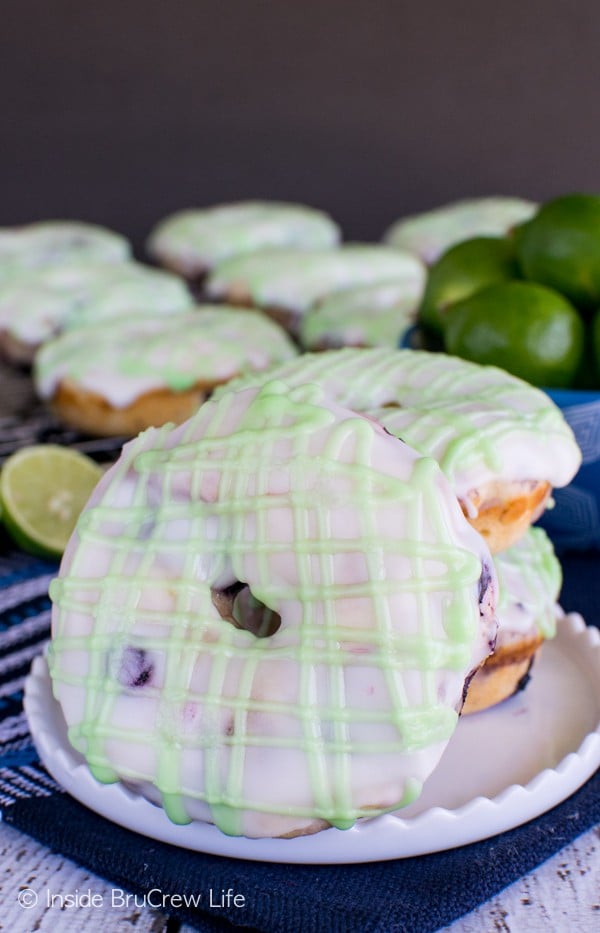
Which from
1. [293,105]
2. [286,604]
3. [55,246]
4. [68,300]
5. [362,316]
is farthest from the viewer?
[293,105]

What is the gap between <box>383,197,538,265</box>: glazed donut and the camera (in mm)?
3018

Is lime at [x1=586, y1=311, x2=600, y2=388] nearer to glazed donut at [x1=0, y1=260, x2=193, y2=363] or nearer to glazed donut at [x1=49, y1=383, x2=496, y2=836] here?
glazed donut at [x1=49, y1=383, x2=496, y2=836]

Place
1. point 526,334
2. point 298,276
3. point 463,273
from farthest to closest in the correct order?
point 298,276, point 463,273, point 526,334

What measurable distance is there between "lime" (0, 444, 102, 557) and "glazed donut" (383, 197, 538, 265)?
1769 millimetres

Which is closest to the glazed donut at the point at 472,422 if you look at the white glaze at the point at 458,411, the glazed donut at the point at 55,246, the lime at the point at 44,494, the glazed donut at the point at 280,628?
the white glaze at the point at 458,411

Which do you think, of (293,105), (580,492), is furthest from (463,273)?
(293,105)

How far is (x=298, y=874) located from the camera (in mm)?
749

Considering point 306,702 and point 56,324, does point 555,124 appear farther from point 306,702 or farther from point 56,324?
point 306,702

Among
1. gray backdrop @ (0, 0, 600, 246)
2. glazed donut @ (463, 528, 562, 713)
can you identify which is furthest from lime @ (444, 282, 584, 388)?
gray backdrop @ (0, 0, 600, 246)

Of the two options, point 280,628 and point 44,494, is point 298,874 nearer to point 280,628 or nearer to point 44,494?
point 280,628

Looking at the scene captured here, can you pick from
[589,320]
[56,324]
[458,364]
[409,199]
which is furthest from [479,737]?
[409,199]

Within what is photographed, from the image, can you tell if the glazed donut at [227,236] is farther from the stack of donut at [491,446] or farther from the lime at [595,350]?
the stack of donut at [491,446]

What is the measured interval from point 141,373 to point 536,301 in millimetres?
932

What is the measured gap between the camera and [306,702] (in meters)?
0.70
